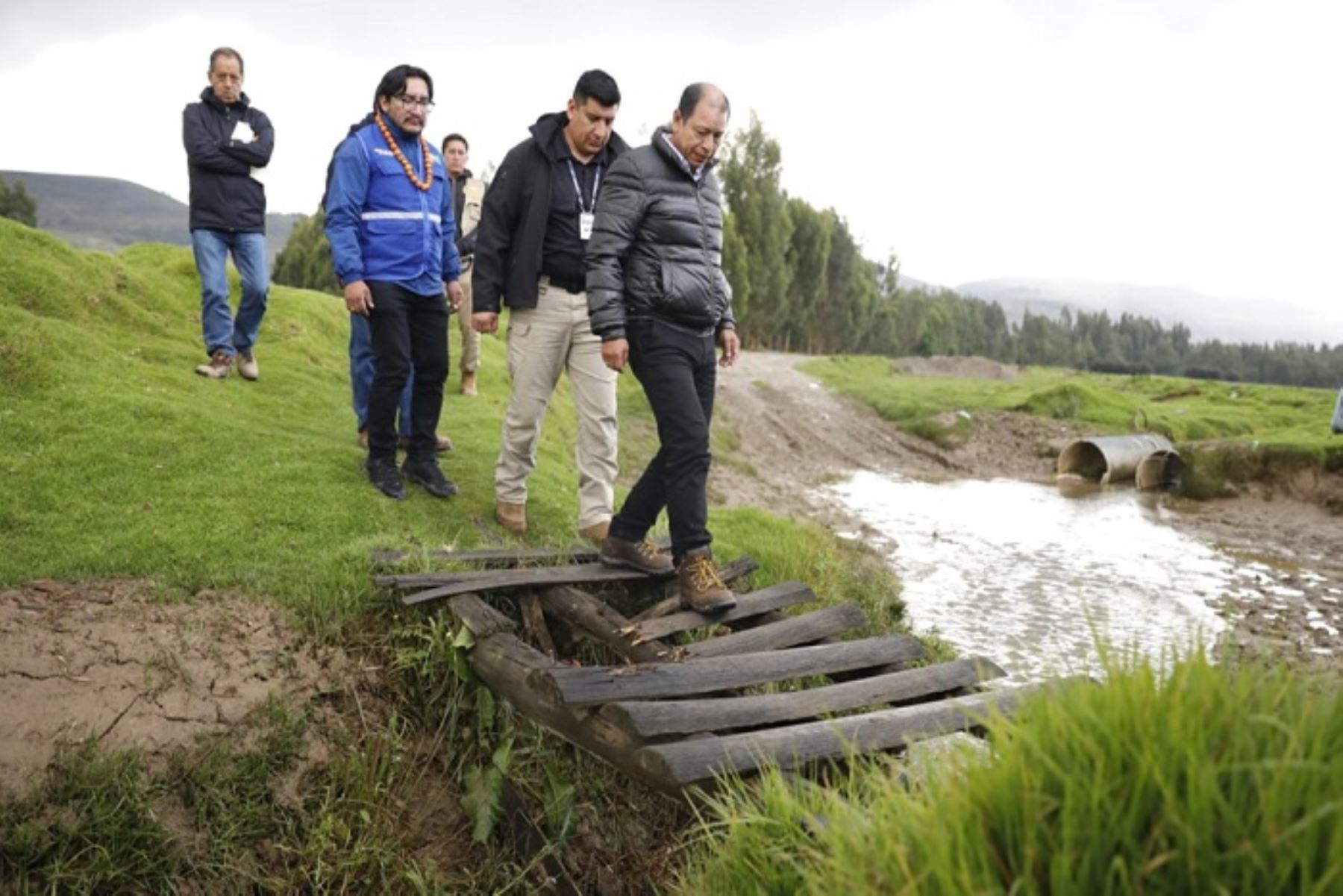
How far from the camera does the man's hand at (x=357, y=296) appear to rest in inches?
261

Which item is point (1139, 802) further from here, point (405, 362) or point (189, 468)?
point (189, 468)

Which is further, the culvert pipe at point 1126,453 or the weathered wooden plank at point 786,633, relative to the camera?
the culvert pipe at point 1126,453

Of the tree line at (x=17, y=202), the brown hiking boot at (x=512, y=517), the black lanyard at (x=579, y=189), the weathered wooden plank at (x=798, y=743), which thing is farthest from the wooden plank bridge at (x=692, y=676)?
the tree line at (x=17, y=202)

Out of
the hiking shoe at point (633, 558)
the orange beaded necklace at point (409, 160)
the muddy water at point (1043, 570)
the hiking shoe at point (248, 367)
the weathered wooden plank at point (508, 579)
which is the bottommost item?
the muddy water at point (1043, 570)

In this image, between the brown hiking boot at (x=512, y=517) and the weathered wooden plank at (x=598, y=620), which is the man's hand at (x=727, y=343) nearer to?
the weathered wooden plank at (x=598, y=620)

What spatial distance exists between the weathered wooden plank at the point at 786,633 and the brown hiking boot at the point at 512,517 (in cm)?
213

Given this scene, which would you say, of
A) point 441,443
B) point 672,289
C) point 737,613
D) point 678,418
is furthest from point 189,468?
point 737,613

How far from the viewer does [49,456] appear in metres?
6.67

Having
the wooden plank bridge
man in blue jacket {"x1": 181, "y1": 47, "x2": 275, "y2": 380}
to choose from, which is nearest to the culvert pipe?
the wooden plank bridge

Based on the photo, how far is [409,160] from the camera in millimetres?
7039

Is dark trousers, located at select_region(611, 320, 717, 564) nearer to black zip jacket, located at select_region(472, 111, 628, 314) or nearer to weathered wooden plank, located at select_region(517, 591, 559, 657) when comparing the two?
weathered wooden plank, located at select_region(517, 591, 559, 657)

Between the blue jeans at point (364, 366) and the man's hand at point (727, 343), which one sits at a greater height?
the man's hand at point (727, 343)

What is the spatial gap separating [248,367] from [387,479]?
151 inches

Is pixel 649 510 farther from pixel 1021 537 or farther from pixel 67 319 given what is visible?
pixel 1021 537
